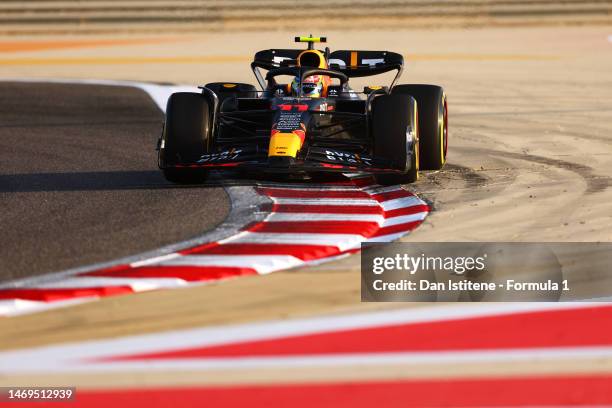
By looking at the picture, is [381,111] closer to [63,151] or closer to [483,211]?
[483,211]

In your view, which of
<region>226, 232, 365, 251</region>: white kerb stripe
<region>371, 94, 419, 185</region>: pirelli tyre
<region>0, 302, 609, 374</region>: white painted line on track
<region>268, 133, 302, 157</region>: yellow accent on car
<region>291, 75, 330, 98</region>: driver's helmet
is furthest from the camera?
<region>291, 75, 330, 98</region>: driver's helmet

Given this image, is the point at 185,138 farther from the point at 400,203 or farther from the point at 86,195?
the point at 400,203

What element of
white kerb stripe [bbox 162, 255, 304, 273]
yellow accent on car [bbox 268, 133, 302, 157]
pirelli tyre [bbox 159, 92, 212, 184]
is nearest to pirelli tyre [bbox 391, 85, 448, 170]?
yellow accent on car [bbox 268, 133, 302, 157]

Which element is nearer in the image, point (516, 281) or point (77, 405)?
point (77, 405)

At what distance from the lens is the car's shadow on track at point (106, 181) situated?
10016mm

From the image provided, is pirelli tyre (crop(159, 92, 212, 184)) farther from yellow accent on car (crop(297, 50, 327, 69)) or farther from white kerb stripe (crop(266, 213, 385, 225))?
white kerb stripe (crop(266, 213, 385, 225))

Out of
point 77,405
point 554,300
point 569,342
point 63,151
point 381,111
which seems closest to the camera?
point 77,405

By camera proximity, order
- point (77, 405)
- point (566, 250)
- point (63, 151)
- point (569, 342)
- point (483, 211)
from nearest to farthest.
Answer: point (77, 405), point (569, 342), point (566, 250), point (483, 211), point (63, 151)

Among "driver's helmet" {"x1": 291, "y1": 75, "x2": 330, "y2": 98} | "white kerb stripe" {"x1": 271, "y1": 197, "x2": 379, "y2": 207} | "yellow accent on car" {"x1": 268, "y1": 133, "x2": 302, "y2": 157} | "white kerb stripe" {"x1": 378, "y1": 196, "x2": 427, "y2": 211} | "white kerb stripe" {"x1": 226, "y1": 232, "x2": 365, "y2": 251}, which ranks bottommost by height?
"white kerb stripe" {"x1": 378, "y1": 196, "x2": 427, "y2": 211}

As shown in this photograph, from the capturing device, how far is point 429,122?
420 inches

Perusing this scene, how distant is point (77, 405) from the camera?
16.1 ft

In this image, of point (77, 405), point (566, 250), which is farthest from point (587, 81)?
point (77, 405)

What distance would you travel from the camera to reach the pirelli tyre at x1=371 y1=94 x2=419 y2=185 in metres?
9.81

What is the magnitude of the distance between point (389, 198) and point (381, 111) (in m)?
0.81
